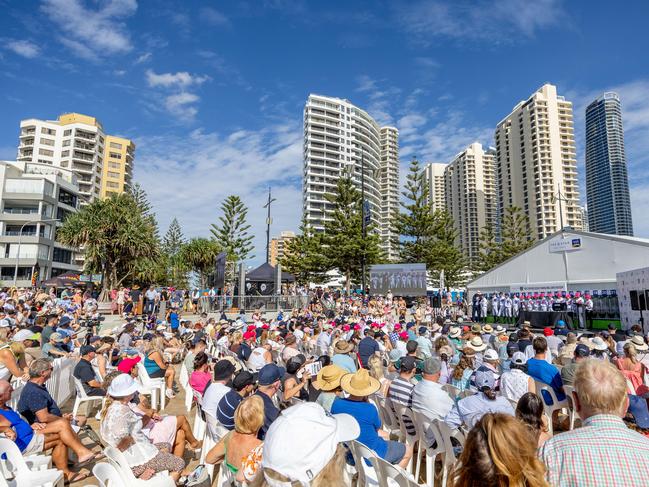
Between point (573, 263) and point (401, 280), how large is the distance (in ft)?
34.0

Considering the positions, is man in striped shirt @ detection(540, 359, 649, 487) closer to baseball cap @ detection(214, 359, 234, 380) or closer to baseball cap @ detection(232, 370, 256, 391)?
baseball cap @ detection(232, 370, 256, 391)

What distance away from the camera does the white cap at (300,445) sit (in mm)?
1937

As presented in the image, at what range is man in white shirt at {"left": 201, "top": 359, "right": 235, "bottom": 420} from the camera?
3900mm

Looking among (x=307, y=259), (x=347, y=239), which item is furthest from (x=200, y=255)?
(x=347, y=239)

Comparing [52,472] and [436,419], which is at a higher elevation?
[436,419]

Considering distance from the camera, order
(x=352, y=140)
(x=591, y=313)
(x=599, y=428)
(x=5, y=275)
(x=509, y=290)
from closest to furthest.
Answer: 1. (x=599, y=428)
2. (x=591, y=313)
3. (x=509, y=290)
4. (x=5, y=275)
5. (x=352, y=140)

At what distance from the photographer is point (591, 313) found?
18.1 metres

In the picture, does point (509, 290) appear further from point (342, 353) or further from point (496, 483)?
point (496, 483)

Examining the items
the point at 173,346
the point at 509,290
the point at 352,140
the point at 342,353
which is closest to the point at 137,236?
the point at 173,346

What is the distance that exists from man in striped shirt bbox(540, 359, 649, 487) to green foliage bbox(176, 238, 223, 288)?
40253 mm

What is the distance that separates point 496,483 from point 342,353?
4.97 metres

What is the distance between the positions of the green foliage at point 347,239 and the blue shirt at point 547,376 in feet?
96.1

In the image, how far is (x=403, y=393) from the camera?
4.25m

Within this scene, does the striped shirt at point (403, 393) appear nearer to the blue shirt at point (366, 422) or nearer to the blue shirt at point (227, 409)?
the blue shirt at point (366, 422)
